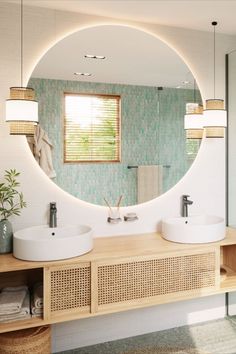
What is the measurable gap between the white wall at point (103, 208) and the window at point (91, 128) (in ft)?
1.05

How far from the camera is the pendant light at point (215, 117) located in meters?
2.67

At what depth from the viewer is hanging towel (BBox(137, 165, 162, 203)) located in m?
2.66

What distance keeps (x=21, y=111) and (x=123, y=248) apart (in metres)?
1.11

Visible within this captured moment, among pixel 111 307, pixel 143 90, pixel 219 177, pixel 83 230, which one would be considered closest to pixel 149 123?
pixel 143 90

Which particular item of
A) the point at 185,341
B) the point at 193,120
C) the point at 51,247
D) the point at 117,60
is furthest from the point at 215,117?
the point at 185,341

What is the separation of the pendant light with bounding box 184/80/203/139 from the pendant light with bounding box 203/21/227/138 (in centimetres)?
9

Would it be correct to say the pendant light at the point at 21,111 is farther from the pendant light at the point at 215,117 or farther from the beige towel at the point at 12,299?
the pendant light at the point at 215,117

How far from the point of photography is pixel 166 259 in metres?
2.27

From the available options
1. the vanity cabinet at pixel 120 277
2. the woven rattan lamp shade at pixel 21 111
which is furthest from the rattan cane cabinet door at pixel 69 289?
the woven rattan lamp shade at pixel 21 111

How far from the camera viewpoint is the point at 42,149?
243 cm

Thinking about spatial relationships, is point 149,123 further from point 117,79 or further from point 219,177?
point 219,177

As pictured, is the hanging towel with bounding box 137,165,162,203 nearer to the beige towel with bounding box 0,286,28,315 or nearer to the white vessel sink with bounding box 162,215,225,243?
the white vessel sink with bounding box 162,215,225,243

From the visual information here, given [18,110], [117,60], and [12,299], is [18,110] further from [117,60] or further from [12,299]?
[12,299]

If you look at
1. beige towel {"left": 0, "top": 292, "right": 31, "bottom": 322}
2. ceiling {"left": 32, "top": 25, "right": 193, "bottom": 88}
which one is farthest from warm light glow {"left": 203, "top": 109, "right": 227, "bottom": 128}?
beige towel {"left": 0, "top": 292, "right": 31, "bottom": 322}
